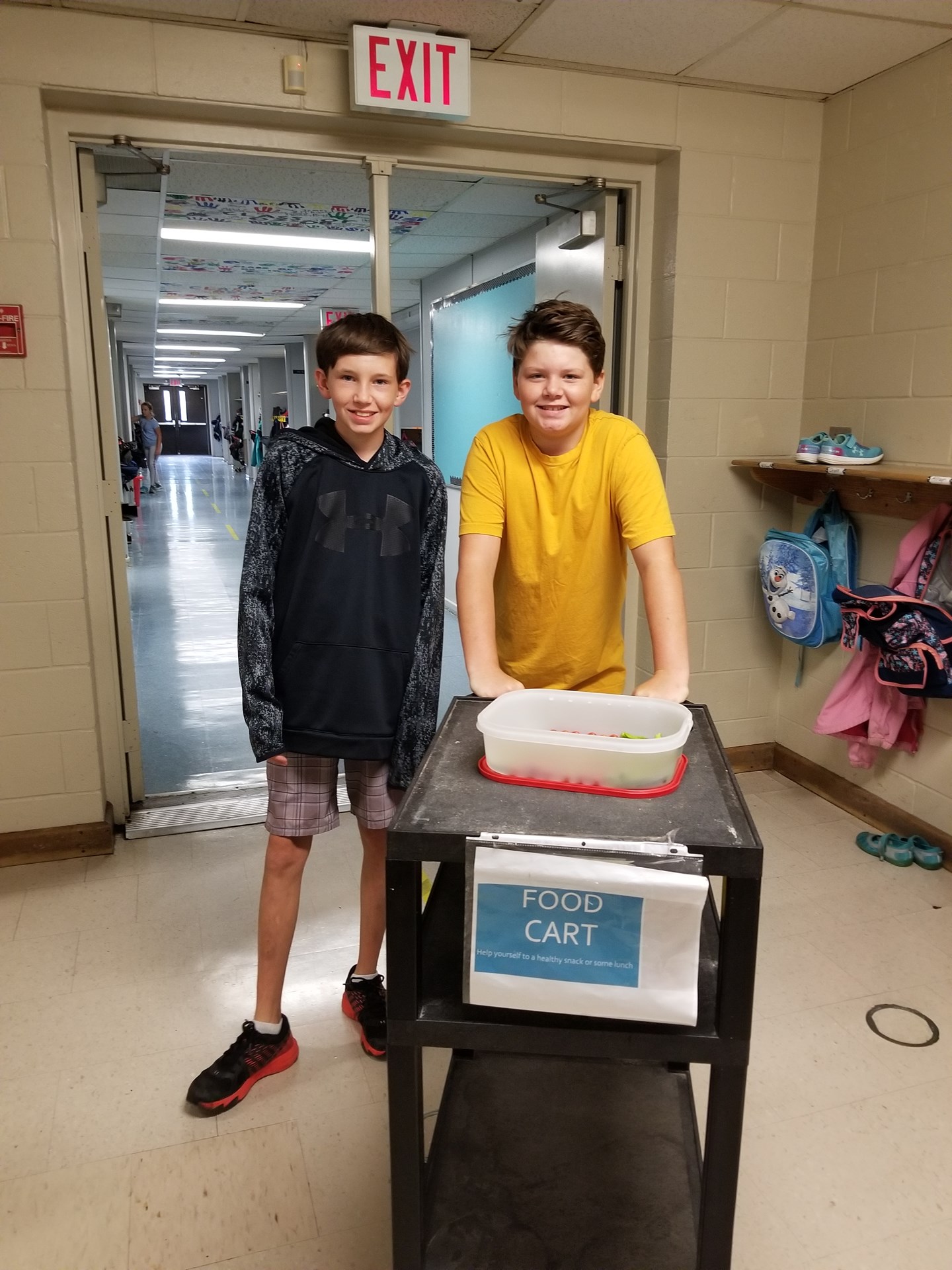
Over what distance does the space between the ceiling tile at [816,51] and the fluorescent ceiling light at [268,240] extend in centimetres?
326

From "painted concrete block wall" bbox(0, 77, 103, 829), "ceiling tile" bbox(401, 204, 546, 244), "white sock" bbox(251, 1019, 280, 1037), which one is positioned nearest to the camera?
"white sock" bbox(251, 1019, 280, 1037)

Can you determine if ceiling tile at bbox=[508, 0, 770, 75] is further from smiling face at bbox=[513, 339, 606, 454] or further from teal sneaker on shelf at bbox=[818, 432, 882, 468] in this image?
smiling face at bbox=[513, 339, 606, 454]

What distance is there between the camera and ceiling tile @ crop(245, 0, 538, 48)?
259 cm

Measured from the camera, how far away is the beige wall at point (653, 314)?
2.68m

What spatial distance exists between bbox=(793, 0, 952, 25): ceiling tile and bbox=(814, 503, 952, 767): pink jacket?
54.4 inches

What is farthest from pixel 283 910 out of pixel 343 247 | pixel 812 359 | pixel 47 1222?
pixel 343 247

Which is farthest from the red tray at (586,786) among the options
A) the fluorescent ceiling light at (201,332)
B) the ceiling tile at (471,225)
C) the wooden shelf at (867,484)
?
the fluorescent ceiling light at (201,332)

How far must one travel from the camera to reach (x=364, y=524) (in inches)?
69.8

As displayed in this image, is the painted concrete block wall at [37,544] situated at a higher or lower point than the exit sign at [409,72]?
lower

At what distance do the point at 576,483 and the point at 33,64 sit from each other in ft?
7.08

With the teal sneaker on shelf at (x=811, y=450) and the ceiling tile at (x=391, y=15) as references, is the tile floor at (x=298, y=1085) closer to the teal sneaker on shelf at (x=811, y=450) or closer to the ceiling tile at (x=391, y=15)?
the teal sneaker on shelf at (x=811, y=450)

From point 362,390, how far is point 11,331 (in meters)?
1.59

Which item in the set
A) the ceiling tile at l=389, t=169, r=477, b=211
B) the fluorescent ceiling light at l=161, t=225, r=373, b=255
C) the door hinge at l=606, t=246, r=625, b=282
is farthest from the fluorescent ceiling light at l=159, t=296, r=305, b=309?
the door hinge at l=606, t=246, r=625, b=282

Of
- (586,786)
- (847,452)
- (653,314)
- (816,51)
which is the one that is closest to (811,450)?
(847,452)
